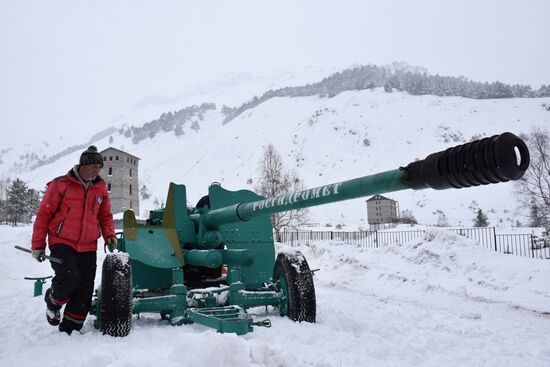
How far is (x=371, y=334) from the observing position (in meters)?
4.60

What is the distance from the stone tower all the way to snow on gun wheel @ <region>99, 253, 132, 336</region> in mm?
57117

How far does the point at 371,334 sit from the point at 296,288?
1.02 meters

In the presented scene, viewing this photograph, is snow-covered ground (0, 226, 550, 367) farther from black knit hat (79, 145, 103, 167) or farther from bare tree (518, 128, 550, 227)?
bare tree (518, 128, 550, 227)

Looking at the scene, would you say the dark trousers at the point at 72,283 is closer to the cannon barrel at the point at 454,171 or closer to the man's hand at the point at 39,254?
the man's hand at the point at 39,254

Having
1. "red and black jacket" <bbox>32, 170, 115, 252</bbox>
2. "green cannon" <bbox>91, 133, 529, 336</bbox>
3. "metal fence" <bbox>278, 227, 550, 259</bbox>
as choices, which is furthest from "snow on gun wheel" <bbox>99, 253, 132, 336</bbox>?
"metal fence" <bbox>278, 227, 550, 259</bbox>

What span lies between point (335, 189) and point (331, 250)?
1312 centimetres

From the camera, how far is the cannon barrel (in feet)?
8.08

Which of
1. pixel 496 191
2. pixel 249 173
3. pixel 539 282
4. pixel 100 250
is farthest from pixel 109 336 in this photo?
pixel 249 173

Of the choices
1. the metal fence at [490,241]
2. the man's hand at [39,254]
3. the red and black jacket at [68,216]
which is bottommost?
the metal fence at [490,241]

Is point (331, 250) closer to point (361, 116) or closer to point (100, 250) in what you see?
point (100, 250)

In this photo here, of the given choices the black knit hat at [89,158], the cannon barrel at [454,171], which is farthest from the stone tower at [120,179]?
the cannon barrel at [454,171]

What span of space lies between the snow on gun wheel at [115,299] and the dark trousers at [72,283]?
0.18 metres

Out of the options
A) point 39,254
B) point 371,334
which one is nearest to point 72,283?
point 39,254

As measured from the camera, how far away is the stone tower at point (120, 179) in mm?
59403
